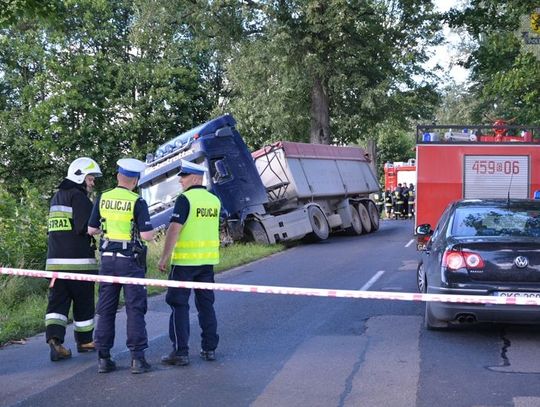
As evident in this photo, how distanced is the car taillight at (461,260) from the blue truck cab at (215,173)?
424 inches

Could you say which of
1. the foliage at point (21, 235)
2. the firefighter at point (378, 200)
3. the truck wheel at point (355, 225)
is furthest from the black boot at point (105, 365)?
the firefighter at point (378, 200)

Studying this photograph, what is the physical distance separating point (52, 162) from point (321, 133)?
12.3 metres

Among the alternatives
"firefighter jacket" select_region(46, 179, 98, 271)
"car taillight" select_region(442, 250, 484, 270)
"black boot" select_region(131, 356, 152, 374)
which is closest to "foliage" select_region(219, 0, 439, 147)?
"car taillight" select_region(442, 250, 484, 270)

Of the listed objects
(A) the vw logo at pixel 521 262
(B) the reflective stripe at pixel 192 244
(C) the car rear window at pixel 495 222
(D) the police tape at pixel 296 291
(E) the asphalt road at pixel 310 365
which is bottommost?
(E) the asphalt road at pixel 310 365

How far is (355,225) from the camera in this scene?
992 inches

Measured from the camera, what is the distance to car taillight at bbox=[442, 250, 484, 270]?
7578 mm

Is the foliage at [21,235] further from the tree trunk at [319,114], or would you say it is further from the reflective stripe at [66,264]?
the tree trunk at [319,114]

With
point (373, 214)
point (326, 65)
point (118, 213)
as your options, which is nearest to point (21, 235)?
point (118, 213)

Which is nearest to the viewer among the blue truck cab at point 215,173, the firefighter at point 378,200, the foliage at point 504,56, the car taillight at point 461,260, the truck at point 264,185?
the car taillight at point 461,260

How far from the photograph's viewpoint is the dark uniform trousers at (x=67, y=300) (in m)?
7.20

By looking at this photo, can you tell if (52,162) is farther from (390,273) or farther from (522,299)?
(522,299)

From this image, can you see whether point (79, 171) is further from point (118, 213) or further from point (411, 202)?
point (411, 202)

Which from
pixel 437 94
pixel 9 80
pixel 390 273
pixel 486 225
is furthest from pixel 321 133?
pixel 486 225

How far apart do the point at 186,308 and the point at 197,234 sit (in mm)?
663
